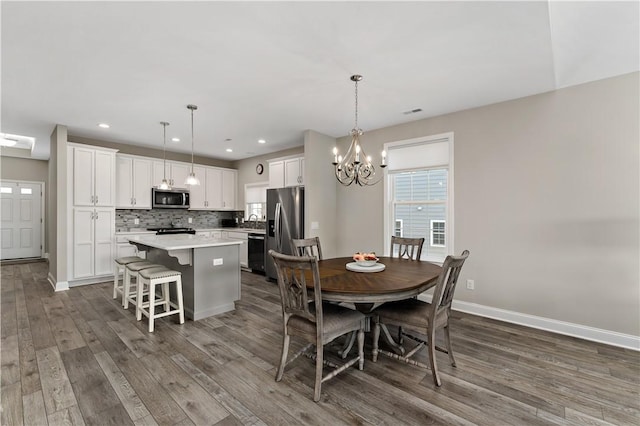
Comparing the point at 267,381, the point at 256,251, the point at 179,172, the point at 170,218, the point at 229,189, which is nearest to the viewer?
the point at 267,381

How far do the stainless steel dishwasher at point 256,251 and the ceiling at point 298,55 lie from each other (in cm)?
266

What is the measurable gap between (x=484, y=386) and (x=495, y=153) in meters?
2.64

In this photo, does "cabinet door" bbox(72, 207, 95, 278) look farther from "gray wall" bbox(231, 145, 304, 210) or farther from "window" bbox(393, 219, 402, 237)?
"window" bbox(393, 219, 402, 237)

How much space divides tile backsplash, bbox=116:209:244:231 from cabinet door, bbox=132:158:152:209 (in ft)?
1.10

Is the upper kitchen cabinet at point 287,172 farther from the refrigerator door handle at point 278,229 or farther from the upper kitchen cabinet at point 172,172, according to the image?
the upper kitchen cabinet at point 172,172

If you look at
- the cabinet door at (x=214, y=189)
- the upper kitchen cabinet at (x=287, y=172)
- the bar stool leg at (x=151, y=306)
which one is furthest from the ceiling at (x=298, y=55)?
the cabinet door at (x=214, y=189)

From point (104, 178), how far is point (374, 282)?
5299 mm

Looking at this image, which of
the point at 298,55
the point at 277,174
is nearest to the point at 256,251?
the point at 277,174

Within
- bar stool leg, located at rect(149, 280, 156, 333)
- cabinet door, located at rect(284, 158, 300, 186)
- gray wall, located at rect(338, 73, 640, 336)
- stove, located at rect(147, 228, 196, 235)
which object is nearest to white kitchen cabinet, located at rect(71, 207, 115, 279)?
stove, located at rect(147, 228, 196, 235)

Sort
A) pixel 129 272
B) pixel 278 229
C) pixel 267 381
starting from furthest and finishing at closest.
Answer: pixel 278 229 < pixel 129 272 < pixel 267 381

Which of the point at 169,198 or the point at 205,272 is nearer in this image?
the point at 205,272

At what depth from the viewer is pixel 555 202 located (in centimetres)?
326

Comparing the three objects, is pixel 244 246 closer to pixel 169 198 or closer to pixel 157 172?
pixel 169 198

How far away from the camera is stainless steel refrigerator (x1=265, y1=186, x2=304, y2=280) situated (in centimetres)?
510
